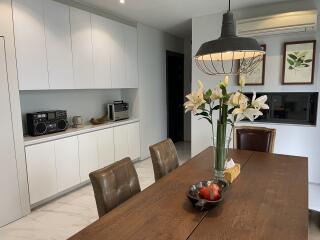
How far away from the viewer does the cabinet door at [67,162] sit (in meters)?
3.05

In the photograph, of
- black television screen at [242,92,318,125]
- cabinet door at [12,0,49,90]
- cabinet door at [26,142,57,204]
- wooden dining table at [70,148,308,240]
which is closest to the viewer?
wooden dining table at [70,148,308,240]

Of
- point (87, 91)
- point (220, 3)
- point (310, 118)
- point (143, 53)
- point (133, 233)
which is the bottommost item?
point (133, 233)

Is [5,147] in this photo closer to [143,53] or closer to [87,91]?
[87,91]

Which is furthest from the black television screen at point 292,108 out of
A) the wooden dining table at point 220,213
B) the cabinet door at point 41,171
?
the cabinet door at point 41,171

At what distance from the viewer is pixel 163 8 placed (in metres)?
3.64

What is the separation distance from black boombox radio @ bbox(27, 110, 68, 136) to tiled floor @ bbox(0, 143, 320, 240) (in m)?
0.89

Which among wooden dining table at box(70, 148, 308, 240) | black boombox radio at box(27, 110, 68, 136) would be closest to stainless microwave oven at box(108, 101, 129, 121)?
black boombox radio at box(27, 110, 68, 136)

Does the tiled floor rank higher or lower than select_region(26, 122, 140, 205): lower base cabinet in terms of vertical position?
lower

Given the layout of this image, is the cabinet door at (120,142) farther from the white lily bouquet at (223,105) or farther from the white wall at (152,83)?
the white lily bouquet at (223,105)

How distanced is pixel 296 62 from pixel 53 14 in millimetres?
3260

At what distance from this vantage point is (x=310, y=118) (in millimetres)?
3520

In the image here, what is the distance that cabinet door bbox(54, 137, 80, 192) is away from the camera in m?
3.05

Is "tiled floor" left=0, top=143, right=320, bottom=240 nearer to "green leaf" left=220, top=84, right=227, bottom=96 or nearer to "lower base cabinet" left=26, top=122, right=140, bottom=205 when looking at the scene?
"lower base cabinet" left=26, top=122, right=140, bottom=205

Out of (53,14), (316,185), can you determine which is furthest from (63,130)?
(316,185)
